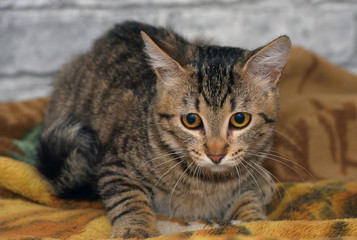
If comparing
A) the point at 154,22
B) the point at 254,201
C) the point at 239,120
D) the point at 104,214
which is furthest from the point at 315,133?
the point at 154,22

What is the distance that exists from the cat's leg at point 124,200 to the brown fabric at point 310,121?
461 millimetres

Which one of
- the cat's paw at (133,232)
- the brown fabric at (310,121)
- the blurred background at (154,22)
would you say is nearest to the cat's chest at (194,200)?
the cat's paw at (133,232)

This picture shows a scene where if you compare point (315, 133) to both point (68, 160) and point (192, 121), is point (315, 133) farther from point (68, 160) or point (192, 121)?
point (68, 160)

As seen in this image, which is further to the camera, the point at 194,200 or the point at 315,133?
the point at 315,133

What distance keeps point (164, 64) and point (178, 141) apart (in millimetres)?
208

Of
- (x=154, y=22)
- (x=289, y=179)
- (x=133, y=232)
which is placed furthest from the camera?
(x=154, y=22)

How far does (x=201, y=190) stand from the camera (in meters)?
1.19

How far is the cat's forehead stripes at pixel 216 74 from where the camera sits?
3.52 feet

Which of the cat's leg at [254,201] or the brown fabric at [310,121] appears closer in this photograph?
the cat's leg at [254,201]

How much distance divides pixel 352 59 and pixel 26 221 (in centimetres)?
178

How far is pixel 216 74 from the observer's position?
1.10 m

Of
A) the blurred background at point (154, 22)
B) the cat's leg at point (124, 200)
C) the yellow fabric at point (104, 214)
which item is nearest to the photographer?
the yellow fabric at point (104, 214)

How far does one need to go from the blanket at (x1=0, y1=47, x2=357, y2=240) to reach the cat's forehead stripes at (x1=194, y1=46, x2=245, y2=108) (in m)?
Result: 0.25

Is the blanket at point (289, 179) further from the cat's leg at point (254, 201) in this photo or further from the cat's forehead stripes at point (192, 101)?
the cat's forehead stripes at point (192, 101)
